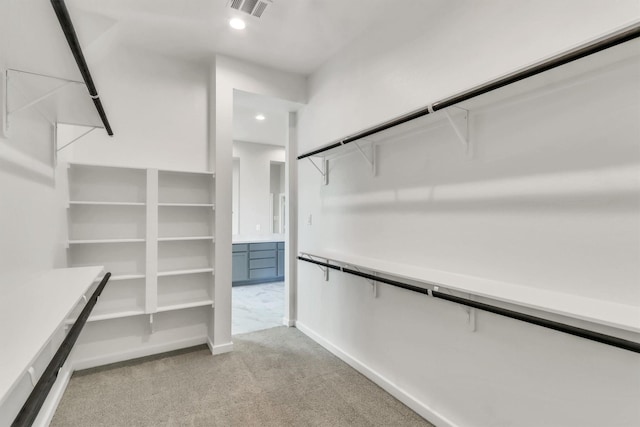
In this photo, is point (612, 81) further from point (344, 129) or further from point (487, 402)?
point (344, 129)

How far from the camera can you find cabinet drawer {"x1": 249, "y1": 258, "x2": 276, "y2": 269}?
5.90 meters

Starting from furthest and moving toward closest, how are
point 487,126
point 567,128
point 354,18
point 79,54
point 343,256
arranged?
point 343,256 → point 354,18 → point 487,126 → point 567,128 → point 79,54

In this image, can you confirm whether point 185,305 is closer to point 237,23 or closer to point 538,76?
point 237,23

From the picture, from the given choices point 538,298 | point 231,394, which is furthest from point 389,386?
point 538,298

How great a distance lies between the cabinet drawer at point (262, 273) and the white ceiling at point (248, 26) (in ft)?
12.6

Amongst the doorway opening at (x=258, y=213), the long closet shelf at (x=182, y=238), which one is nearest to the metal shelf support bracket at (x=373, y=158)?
the long closet shelf at (x=182, y=238)

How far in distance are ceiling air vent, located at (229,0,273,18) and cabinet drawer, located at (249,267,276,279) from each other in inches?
174

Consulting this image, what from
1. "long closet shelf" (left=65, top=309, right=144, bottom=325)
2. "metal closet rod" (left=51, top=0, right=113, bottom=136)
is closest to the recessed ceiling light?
"metal closet rod" (left=51, top=0, right=113, bottom=136)

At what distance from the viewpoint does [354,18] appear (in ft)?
8.20

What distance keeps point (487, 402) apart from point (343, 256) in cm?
141

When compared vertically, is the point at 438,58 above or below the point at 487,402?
above

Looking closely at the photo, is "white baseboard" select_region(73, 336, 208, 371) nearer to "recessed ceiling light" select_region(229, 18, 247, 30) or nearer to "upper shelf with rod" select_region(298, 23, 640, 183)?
"upper shelf with rod" select_region(298, 23, 640, 183)

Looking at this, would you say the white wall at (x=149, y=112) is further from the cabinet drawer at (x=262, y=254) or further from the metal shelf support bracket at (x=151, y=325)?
the cabinet drawer at (x=262, y=254)

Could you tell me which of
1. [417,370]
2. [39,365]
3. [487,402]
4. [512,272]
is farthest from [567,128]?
[39,365]
